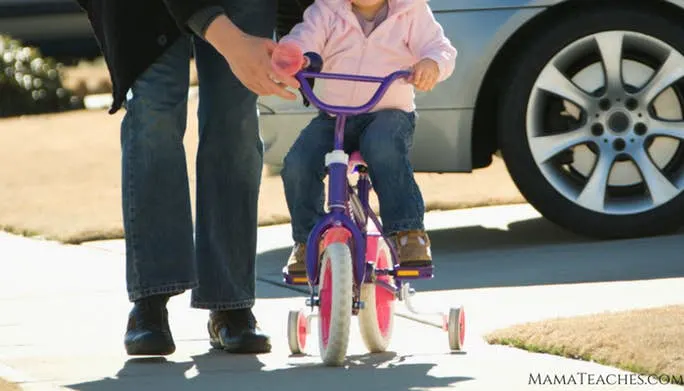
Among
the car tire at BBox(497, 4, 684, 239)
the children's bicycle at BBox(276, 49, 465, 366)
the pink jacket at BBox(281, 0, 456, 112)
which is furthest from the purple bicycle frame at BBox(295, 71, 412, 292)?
the car tire at BBox(497, 4, 684, 239)

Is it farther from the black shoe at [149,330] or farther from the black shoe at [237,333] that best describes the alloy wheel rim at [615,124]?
the black shoe at [149,330]

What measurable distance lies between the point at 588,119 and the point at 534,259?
2.16 ft

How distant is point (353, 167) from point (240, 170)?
349mm

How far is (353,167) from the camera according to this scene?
536 cm

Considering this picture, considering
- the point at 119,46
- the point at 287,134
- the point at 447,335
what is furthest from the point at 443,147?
the point at 119,46

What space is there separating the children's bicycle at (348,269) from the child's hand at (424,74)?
3cm

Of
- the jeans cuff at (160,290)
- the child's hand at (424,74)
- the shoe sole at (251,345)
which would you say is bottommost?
the shoe sole at (251,345)

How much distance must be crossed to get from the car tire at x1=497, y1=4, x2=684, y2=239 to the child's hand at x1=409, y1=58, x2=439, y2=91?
8.08ft

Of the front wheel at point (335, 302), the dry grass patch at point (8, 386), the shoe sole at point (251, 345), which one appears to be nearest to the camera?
the dry grass patch at point (8, 386)

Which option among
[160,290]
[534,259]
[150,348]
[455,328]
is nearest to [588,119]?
[534,259]

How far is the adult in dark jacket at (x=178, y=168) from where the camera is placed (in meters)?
5.27

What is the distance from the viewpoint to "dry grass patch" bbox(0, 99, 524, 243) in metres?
8.99

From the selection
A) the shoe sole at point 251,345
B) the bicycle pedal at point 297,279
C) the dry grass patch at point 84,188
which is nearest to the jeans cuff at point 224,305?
the shoe sole at point 251,345

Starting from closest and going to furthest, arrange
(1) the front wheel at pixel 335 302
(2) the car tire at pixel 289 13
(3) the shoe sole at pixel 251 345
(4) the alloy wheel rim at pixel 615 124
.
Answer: (1) the front wheel at pixel 335 302, (3) the shoe sole at pixel 251 345, (2) the car tire at pixel 289 13, (4) the alloy wheel rim at pixel 615 124
